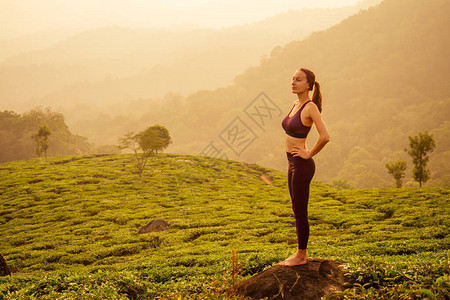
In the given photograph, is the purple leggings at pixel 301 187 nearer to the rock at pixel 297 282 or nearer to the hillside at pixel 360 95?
the rock at pixel 297 282

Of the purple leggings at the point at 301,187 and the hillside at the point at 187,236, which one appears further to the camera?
the hillside at the point at 187,236

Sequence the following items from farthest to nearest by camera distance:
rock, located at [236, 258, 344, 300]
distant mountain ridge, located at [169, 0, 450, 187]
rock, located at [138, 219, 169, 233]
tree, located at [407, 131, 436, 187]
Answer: distant mountain ridge, located at [169, 0, 450, 187] → tree, located at [407, 131, 436, 187] → rock, located at [138, 219, 169, 233] → rock, located at [236, 258, 344, 300]

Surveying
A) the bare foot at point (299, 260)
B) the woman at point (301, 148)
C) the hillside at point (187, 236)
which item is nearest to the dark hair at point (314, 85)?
the woman at point (301, 148)

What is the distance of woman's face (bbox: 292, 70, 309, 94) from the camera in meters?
6.75

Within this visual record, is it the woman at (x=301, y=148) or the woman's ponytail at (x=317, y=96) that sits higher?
the woman's ponytail at (x=317, y=96)

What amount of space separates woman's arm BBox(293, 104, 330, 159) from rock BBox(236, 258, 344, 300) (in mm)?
2578

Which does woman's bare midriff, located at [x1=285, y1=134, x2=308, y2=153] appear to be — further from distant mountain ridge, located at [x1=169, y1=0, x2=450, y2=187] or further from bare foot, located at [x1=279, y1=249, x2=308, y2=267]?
distant mountain ridge, located at [x1=169, y1=0, x2=450, y2=187]

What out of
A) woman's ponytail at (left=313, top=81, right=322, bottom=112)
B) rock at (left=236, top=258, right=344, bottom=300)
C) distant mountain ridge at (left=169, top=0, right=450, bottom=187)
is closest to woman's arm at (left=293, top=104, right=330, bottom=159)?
woman's ponytail at (left=313, top=81, right=322, bottom=112)

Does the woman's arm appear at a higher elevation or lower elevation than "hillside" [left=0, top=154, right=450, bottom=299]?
higher

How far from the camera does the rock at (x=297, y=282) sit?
6.04 meters

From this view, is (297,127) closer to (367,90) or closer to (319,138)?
(319,138)

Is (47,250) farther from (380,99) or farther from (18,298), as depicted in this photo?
(380,99)

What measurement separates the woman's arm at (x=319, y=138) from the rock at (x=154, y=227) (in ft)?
51.0

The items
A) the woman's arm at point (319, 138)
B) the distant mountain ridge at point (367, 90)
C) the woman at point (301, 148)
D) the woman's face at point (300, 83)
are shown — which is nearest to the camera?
the woman's arm at point (319, 138)
